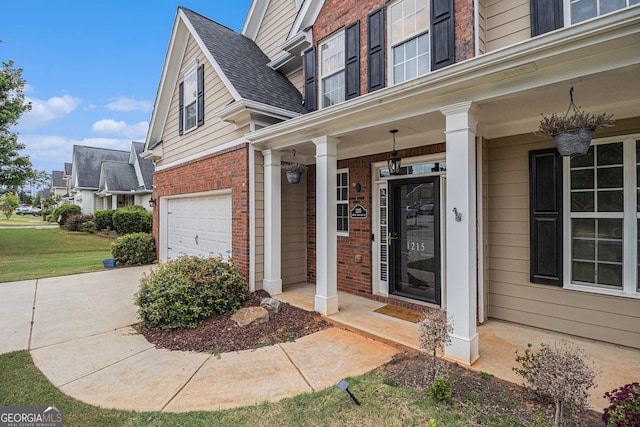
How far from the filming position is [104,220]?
1995cm

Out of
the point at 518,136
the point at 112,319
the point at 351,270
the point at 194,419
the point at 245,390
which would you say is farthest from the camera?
the point at 351,270

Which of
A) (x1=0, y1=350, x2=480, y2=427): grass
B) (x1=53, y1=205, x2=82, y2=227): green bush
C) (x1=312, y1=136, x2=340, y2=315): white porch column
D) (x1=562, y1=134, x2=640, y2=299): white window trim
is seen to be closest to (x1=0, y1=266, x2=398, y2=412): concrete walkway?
(x1=0, y1=350, x2=480, y2=427): grass

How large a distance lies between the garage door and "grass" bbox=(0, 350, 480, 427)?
4085 millimetres

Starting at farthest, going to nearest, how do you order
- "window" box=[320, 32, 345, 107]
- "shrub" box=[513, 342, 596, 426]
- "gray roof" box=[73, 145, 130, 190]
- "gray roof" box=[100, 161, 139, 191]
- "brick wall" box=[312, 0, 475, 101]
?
"gray roof" box=[73, 145, 130, 190] < "gray roof" box=[100, 161, 139, 191] < "window" box=[320, 32, 345, 107] < "brick wall" box=[312, 0, 475, 101] < "shrub" box=[513, 342, 596, 426]

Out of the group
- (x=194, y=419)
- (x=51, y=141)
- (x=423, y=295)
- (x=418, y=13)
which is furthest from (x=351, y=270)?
(x=51, y=141)

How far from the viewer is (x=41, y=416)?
2.79m

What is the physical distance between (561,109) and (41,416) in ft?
20.9

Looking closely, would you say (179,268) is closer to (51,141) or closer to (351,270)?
(351,270)

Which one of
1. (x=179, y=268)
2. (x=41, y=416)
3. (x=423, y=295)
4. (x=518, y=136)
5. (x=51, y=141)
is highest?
(x=51, y=141)

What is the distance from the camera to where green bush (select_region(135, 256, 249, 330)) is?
4761 millimetres

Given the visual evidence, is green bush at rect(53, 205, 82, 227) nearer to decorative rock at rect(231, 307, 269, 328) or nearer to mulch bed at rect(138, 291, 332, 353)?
mulch bed at rect(138, 291, 332, 353)

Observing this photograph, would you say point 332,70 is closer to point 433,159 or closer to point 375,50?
point 375,50

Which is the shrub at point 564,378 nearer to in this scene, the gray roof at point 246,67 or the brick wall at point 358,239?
the brick wall at point 358,239

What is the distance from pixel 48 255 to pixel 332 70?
14.3m
